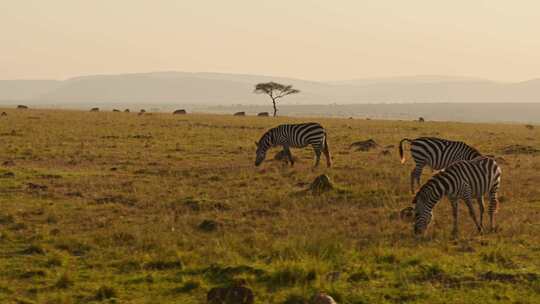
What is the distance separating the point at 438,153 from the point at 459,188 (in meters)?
5.56

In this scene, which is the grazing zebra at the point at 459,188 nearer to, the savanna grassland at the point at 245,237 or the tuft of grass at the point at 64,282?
the savanna grassland at the point at 245,237

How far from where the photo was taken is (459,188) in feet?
42.4

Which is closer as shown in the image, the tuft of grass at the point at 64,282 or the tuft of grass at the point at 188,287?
the tuft of grass at the point at 188,287

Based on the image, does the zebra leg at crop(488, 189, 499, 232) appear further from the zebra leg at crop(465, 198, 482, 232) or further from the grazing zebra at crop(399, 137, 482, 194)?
the grazing zebra at crop(399, 137, 482, 194)

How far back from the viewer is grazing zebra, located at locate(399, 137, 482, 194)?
17609mm

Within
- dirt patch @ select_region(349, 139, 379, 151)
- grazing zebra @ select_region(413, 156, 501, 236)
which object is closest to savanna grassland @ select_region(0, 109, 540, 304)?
grazing zebra @ select_region(413, 156, 501, 236)

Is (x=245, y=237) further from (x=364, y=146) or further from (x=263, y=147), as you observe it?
(x=364, y=146)

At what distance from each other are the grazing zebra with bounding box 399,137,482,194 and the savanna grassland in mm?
1114

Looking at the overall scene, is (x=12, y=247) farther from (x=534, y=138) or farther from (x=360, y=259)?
(x=534, y=138)

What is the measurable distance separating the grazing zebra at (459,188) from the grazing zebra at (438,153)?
4.00m

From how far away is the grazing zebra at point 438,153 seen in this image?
57.8 feet

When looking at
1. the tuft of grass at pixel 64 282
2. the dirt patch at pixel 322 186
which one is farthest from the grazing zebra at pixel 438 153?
the tuft of grass at pixel 64 282

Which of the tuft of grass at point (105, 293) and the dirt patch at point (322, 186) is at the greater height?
the dirt patch at point (322, 186)

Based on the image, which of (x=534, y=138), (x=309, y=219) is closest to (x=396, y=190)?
(x=309, y=219)
